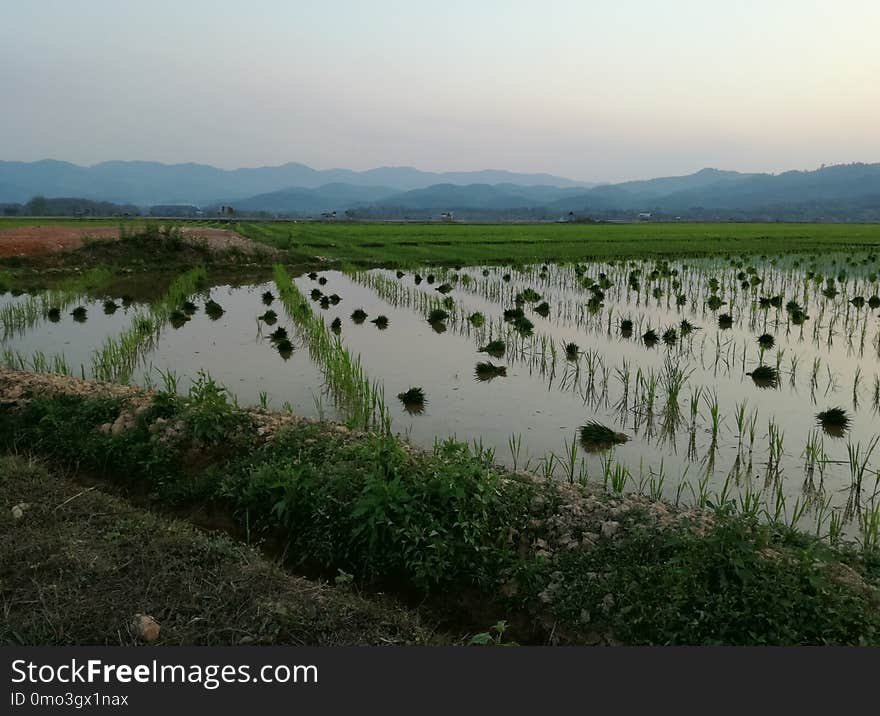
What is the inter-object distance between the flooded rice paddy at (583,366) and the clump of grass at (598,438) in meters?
0.02

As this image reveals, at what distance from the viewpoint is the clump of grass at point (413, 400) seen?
687 cm

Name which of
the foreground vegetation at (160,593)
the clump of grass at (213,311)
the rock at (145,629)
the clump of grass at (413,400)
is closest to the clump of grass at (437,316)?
the clump of grass at (213,311)

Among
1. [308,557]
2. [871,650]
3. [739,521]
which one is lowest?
[308,557]

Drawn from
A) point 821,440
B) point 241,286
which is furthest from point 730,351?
point 241,286

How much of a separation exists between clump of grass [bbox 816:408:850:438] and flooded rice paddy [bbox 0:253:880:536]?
0.06 ft

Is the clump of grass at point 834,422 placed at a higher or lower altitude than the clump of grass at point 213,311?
lower

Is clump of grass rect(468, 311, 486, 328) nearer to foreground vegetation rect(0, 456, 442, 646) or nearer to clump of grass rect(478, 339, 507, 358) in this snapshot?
clump of grass rect(478, 339, 507, 358)

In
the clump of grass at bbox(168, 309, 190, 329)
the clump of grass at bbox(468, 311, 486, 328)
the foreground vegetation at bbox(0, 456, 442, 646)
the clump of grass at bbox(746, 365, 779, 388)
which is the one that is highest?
the clump of grass at bbox(468, 311, 486, 328)

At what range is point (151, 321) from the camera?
11516 mm

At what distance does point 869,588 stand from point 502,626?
Result: 199 cm

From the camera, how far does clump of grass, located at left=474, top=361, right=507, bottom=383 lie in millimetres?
8127

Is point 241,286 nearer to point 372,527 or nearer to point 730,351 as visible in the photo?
point 730,351

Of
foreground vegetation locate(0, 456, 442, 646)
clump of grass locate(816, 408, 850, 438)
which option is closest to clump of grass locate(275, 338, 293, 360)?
foreground vegetation locate(0, 456, 442, 646)

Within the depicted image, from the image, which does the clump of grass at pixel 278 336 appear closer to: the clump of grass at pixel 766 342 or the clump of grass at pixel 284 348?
the clump of grass at pixel 284 348
